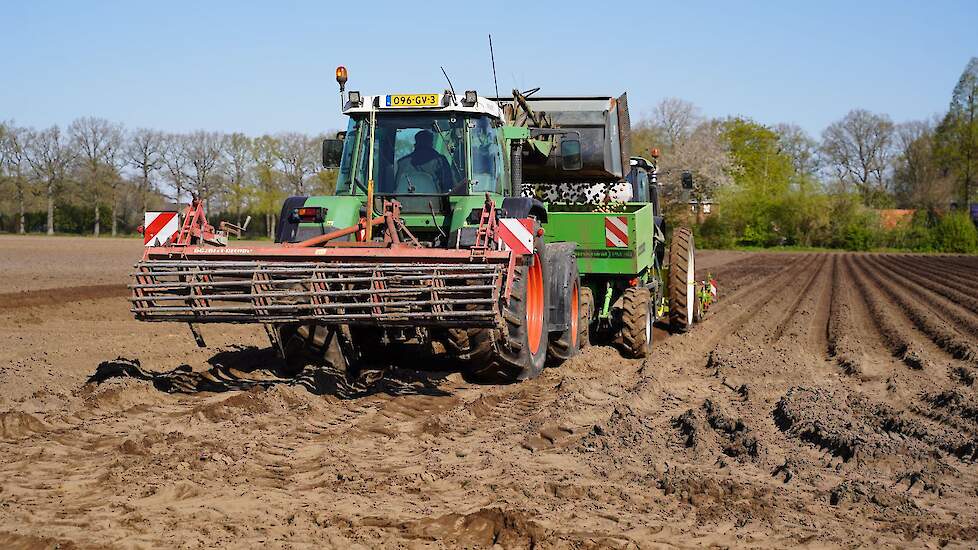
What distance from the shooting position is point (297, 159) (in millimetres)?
30453

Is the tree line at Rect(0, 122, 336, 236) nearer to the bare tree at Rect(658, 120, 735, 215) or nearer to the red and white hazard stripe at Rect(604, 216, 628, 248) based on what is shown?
the bare tree at Rect(658, 120, 735, 215)

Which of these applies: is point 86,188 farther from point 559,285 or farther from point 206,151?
point 559,285

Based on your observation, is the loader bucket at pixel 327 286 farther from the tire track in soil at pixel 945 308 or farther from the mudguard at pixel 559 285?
the tire track in soil at pixel 945 308

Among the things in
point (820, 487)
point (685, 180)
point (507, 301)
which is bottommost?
point (820, 487)

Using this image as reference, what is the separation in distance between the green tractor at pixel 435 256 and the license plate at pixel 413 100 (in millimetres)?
12

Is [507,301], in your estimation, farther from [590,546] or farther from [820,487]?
[590,546]

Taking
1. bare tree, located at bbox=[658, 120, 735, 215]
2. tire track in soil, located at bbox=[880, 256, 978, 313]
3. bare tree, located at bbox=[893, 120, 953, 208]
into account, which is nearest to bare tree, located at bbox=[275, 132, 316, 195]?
tire track in soil, located at bbox=[880, 256, 978, 313]

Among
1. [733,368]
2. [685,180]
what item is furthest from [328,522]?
[685,180]

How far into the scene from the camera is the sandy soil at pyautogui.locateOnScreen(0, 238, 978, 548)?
4738 mm

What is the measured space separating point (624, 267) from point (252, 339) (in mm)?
4575

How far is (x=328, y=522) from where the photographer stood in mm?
4766

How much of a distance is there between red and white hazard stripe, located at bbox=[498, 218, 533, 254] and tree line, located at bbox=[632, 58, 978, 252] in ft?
152

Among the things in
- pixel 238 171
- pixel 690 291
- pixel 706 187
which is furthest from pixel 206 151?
Answer: pixel 690 291

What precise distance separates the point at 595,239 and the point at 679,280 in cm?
261
